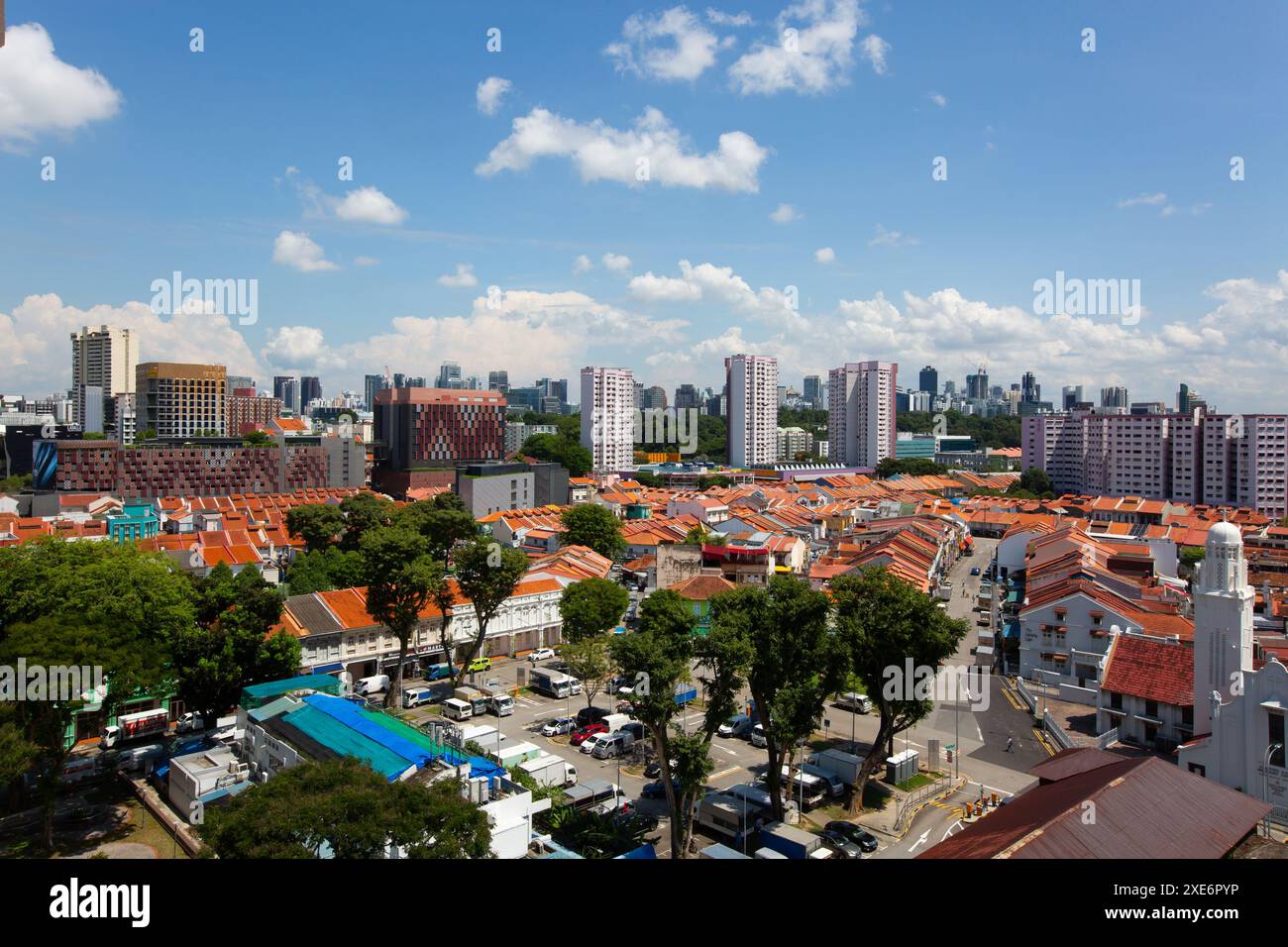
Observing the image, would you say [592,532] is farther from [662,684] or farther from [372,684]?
[662,684]

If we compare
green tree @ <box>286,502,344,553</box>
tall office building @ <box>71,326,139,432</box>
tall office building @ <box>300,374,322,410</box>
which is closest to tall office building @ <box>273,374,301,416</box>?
tall office building @ <box>300,374,322,410</box>

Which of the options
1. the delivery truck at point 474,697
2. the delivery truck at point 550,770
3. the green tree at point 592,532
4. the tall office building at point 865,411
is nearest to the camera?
the delivery truck at point 550,770

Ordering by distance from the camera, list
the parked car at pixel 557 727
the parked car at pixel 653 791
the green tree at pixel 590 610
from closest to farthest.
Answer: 1. the parked car at pixel 653 791
2. the parked car at pixel 557 727
3. the green tree at pixel 590 610

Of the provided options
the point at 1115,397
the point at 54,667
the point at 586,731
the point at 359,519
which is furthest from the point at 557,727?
the point at 1115,397

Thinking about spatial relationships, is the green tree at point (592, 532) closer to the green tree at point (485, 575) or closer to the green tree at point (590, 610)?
the green tree at point (590, 610)

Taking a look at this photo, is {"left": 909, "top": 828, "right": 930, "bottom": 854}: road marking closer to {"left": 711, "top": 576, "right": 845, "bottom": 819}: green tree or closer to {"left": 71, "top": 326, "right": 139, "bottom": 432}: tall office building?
{"left": 711, "top": 576, "right": 845, "bottom": 819}: green tree

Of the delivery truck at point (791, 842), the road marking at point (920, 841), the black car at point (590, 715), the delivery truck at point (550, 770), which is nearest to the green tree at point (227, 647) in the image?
the black car at point (590, 715)
